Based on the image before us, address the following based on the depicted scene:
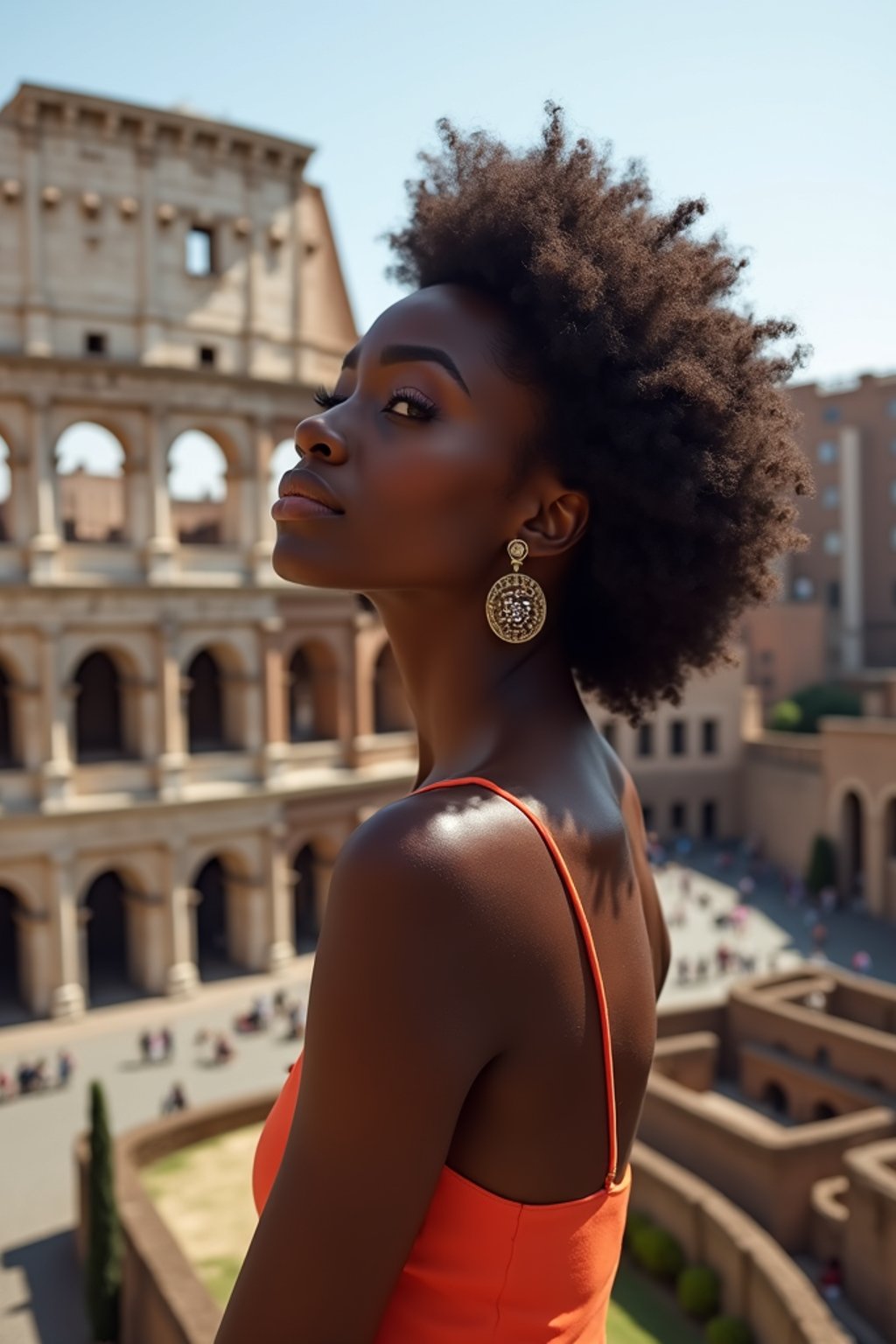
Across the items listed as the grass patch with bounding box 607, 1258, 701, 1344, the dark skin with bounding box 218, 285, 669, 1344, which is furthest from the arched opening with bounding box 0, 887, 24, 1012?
the dark skin with bounding box 218, 285, 669, 1344

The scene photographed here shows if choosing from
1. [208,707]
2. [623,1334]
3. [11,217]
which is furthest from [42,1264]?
[11,217]

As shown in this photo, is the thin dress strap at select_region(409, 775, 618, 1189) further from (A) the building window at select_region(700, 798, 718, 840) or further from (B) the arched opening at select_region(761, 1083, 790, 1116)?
(A) the building window at select_region(700, 798, 718, 840)

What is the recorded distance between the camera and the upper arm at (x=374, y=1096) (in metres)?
2.21

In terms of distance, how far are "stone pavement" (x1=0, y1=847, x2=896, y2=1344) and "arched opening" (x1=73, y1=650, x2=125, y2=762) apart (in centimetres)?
575

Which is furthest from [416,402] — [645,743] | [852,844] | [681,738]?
[681,738]

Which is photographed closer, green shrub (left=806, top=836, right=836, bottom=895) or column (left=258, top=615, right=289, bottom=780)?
column (left=258, top=615, right=289, bottom=780)

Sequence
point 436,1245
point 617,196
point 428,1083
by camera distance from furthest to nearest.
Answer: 1. point 617,196
2. point 436,1245
3. point 428,1083

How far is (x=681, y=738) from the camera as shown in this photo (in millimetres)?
45875

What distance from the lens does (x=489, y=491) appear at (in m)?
2.77

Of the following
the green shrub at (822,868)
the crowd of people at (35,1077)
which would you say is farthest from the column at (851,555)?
the crowd of people at (35,1077)

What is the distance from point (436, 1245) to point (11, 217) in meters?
25.7

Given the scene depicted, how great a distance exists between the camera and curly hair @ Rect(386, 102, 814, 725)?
9.21ft

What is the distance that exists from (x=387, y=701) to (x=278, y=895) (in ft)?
18.7

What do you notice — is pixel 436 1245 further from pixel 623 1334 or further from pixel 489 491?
pixel 623 1334
